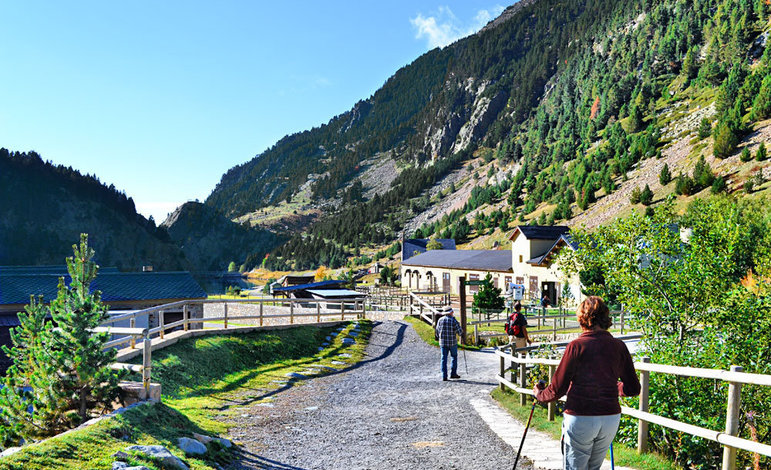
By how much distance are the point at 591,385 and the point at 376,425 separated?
20.8 feet

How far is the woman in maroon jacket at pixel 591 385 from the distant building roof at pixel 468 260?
165 ft

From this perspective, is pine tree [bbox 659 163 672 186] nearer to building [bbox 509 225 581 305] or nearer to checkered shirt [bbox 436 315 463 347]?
building [bbox 509 225 581 305]

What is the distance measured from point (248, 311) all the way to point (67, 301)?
98.0ft

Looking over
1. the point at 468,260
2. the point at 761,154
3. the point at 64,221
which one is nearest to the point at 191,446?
the point at 468,260

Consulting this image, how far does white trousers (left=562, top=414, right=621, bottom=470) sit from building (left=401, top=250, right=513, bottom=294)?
49.8m

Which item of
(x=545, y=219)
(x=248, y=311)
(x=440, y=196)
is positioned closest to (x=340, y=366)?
(x=248, y=311)

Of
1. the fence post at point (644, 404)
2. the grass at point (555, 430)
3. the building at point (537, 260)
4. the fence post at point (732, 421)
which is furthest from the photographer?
the building at point (537, 260)

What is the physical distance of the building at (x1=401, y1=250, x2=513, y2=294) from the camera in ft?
185

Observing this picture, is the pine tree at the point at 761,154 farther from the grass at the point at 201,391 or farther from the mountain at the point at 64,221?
the mountain at the point at 64,221

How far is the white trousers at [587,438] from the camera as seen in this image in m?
4.64

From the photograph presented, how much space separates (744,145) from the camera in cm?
7481

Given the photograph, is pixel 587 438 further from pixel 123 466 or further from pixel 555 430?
pixel 123 466

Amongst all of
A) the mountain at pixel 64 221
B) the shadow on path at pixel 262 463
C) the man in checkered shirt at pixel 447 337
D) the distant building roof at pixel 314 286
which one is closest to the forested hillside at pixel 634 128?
the mountain at pixel 64 221

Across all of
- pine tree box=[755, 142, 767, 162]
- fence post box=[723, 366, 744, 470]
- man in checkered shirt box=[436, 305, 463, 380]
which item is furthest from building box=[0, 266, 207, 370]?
pine tree box=[755, 142, 767, 162]
